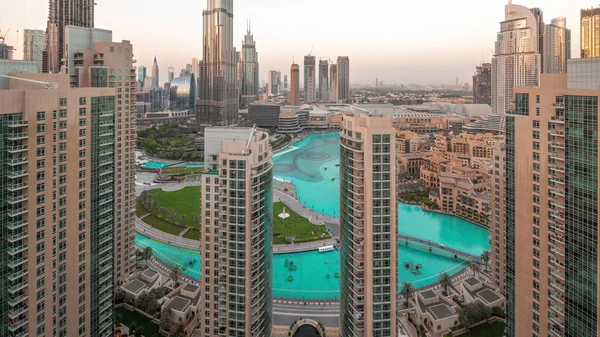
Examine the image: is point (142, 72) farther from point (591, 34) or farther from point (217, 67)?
point (591, 34)

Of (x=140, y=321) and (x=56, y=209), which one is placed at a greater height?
(x=56, y=209)

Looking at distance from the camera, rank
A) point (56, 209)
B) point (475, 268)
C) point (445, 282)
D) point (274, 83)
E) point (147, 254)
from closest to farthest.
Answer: point (56, 209) < point (445, 282) < point (475, 268) < point (147, 254) < point (274, 83)

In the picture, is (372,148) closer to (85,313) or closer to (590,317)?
(590,317)

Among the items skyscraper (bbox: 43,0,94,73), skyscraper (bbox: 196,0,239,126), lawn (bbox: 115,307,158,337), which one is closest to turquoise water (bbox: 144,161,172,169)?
skyscraper (bbox: 43,0,94,73)

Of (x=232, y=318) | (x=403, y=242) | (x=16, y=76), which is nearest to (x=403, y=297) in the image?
(x=403, y=242)

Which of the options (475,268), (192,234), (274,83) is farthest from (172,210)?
(274,83)

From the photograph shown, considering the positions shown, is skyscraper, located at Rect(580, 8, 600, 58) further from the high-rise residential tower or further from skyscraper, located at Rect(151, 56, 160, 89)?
A: skyscraper, located at Rect(151, 56, 160, 89)
